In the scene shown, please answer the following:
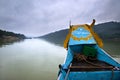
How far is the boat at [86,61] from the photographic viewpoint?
3643 millimetres

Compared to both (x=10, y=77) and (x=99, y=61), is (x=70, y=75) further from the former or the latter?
(x=10, y=77)

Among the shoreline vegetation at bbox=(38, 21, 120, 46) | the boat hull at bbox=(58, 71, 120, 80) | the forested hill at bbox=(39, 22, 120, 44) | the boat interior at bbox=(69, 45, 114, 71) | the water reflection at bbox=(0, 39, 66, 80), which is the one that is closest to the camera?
the boat hull at bbox=(58, 71, 120, 80)

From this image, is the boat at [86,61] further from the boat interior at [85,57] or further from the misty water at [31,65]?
the misty water at [31,65]

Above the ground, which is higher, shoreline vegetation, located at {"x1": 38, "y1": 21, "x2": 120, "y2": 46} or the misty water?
shoreline vegetation, located at {"x1": 38, "y1": 21, "x2": 120, "y2": 46}

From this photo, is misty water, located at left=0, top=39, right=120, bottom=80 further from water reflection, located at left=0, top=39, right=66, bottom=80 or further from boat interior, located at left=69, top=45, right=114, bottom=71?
boat interior, located at left=69, top=45, right=114, bottom=71

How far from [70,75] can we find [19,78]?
13.2 ft

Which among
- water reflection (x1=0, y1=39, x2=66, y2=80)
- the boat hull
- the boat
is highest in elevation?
the boat

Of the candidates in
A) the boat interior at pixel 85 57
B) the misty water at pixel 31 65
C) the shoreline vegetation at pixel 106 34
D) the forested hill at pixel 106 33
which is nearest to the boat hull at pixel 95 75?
the boat interior at pixel 85 57

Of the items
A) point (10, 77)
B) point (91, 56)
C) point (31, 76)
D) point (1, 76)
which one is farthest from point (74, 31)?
point (1, 76)

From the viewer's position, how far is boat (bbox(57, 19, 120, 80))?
12.0ft

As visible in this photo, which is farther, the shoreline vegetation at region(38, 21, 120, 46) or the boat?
the shoreline vegetation at region(38, 21, 120, 46)

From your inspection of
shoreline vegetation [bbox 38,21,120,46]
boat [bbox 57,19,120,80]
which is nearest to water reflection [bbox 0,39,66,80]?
boat [bbox 57,19,120,80]

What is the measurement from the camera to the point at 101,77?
3.64m

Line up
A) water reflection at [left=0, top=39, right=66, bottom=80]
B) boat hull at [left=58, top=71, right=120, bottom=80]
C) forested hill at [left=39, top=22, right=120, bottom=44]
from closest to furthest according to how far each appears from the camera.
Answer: boat hull at [left=58, top=71, right=120, bottom=80] < water reflection at [left=0, top=39, right=66, bottom=80] < forested hill at [left=39, top=22, right=120, bottom=44]
